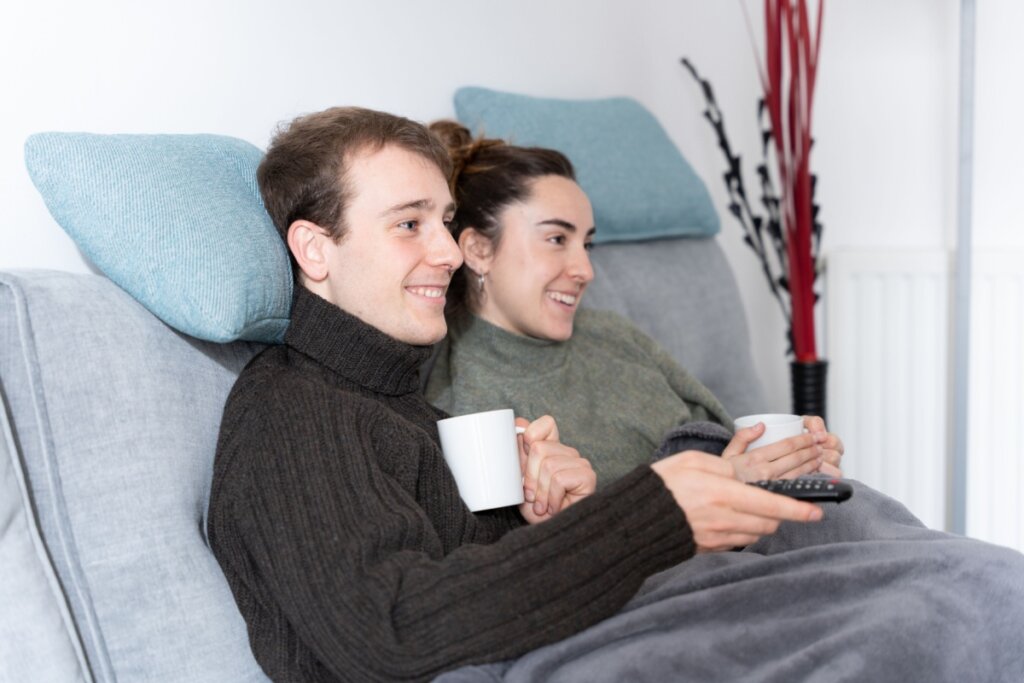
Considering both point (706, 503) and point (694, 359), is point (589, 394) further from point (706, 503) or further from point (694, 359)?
point (706, 503)

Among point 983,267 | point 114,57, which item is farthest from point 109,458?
point 983,267

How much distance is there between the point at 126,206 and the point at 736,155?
1847 mm

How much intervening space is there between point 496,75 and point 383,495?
4.23 ft

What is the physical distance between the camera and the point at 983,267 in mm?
2332

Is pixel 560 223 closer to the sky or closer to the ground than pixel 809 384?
closer to the sky

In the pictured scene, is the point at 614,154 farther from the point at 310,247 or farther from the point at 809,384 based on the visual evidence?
the point at 310,247

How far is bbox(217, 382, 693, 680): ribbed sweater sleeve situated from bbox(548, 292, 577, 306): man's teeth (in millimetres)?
681

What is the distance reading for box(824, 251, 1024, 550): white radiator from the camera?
232 centimetres

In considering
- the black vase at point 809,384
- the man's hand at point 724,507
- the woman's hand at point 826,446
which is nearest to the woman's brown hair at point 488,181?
the woman's hand at point 826,446

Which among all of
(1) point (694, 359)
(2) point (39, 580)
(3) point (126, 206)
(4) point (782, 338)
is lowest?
(4) point (782, 338)

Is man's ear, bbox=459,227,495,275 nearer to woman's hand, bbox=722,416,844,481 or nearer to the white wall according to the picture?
the white wall

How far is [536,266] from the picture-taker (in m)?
1.71

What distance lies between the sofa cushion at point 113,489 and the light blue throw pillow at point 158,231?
0.05m

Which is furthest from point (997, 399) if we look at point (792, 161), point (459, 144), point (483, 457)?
point (483, 457)
